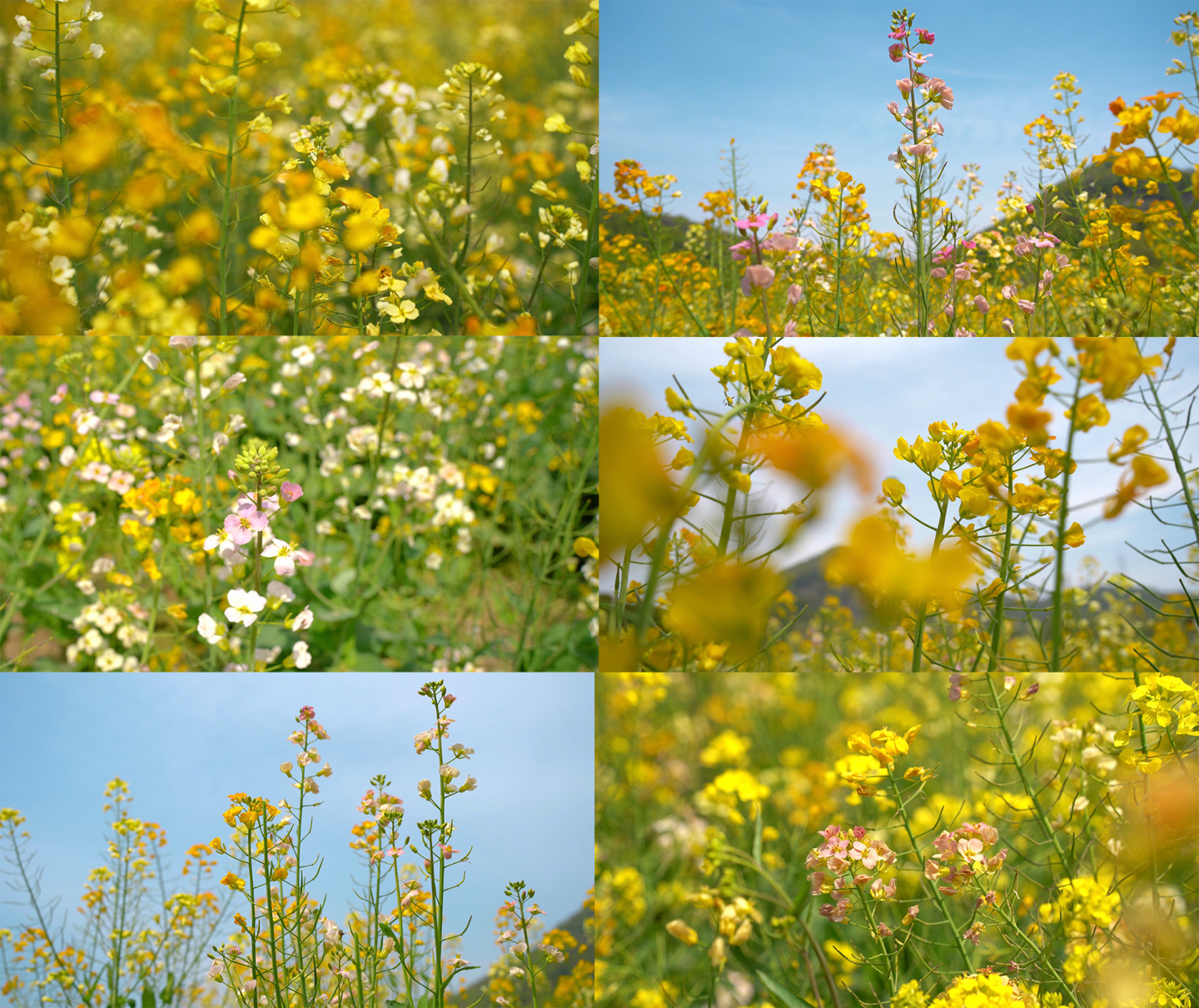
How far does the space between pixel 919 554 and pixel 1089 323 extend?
1.75 ft

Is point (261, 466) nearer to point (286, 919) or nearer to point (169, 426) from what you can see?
point (169, 426)

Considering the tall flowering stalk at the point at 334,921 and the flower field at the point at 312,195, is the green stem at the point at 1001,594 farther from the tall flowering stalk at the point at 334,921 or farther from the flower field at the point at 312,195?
the tall flowering stalk at the point at 334,921

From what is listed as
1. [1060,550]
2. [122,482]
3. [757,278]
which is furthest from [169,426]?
[1060,550]

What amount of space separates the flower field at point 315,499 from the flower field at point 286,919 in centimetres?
24

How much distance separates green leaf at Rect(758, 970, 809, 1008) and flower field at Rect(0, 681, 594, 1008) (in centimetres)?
29

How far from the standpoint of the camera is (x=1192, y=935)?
1.32 meters

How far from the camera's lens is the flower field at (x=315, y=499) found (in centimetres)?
150

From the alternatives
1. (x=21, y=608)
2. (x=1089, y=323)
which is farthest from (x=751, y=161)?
(x=21, y=608)

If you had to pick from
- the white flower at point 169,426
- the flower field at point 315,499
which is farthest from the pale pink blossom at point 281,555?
the white flower at point 169,426

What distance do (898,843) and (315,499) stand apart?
1.25 meters

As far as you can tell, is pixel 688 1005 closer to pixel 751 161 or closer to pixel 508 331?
pixel 508 331

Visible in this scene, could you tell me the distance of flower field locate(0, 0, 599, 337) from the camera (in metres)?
1.46

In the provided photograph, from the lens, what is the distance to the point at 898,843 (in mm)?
1415

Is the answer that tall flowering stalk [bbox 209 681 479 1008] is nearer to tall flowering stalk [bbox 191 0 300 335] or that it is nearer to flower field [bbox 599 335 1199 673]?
flower field [bbox 599 335 1199 673]
